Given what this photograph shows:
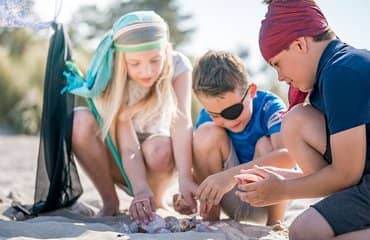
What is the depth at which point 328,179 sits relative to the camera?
2.32 m

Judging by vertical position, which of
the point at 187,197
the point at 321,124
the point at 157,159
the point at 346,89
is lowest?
the point at 187,197

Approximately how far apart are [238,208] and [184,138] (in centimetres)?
39

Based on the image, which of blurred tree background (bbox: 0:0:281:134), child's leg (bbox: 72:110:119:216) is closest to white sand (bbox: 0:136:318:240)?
child's leg (bbox: 72:110:119:216)

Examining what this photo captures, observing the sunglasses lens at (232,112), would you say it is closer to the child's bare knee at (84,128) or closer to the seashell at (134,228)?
the seashell at (134,228)

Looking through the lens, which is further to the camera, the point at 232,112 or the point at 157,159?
the point at 157,159

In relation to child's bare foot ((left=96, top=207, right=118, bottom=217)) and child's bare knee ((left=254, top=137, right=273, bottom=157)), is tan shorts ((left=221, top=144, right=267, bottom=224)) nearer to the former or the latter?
child's bare knee ((left=254, top=137, right=273, bottom=157))

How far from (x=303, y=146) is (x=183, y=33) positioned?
21.9 meters

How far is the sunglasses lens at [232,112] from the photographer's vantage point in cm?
296

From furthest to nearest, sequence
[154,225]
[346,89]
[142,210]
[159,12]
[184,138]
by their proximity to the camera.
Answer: [159,12] → [184,138] → [142,210] → [154,225] → [346,89]

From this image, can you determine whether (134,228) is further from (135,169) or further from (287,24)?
(287,24)

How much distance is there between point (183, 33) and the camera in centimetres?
2423

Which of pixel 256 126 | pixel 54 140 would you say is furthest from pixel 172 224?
pixel 54 140

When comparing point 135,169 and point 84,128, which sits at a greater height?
point 84,128

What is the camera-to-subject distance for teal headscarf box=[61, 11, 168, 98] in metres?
3.22
